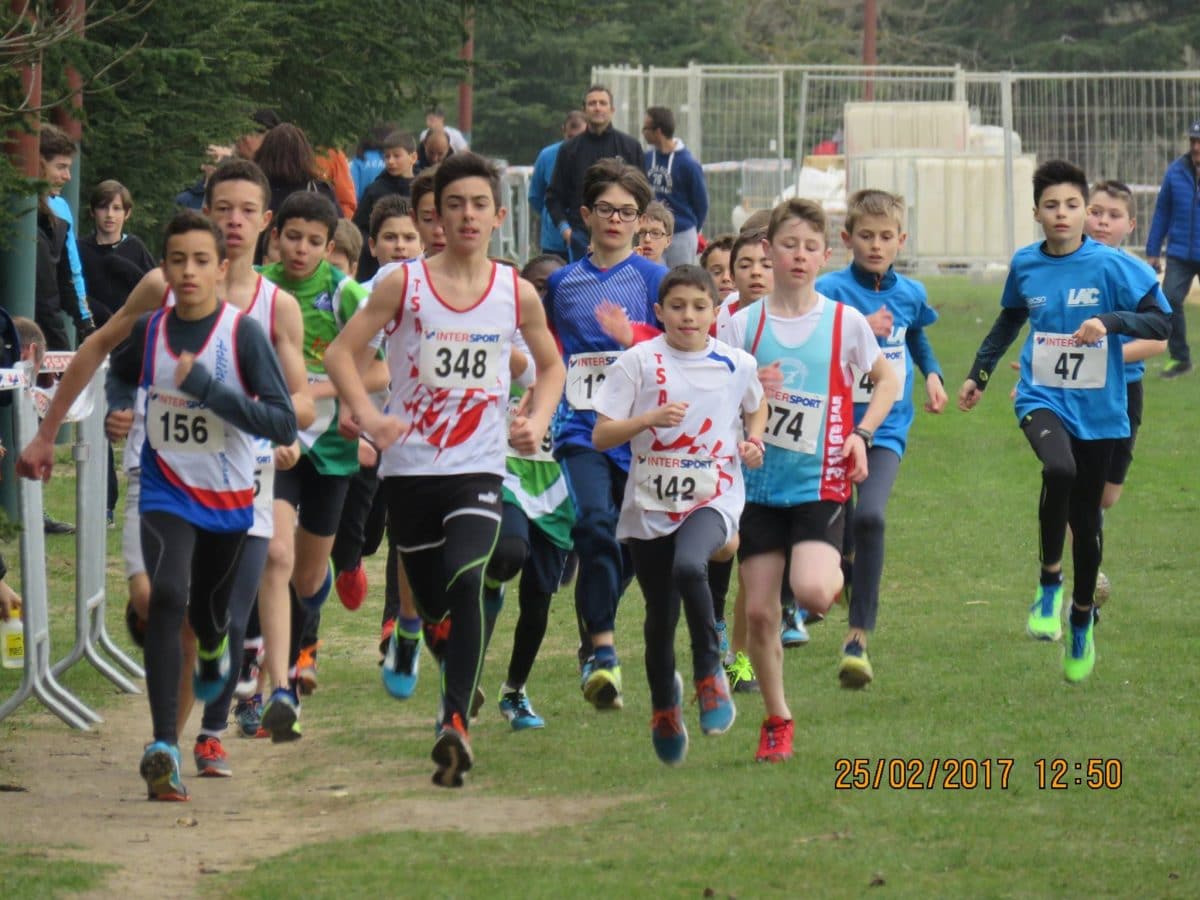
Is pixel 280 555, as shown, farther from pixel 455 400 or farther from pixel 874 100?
pixel 874 100

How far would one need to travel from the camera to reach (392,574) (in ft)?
31.7

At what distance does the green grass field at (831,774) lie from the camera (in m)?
6.15

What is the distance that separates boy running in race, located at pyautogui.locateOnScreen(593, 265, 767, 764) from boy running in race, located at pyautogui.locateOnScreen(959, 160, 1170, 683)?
79.0 inches

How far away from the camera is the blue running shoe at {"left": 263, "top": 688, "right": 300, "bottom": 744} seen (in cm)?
812

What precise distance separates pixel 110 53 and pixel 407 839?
26.2ft

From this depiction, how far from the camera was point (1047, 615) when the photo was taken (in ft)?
31.5

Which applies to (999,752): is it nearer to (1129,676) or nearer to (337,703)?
(1129,676)

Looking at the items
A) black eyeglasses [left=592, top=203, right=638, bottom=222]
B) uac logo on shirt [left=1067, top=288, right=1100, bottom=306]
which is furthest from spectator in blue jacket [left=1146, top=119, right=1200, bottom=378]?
black eyeglasses [left=592, top=203, right=638, bottom=222]

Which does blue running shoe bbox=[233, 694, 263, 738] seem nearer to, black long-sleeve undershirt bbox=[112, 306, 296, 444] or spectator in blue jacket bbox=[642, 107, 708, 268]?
black long-sleeve undershirt bbox=[112, 306, 296, 444]

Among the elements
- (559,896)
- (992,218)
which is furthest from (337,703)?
(992,218)

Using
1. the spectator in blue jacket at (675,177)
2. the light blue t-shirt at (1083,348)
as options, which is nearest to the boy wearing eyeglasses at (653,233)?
the light blue t-shirt at (1083,348)

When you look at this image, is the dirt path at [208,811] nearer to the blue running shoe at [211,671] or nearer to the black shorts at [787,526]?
the blue running shoe at [211,671]

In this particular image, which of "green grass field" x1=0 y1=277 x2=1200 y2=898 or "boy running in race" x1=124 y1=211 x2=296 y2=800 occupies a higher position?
"boy running in race" x1=124 y1=211 x2=296 y2=800

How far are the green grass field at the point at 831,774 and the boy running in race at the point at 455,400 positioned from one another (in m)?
0.56
